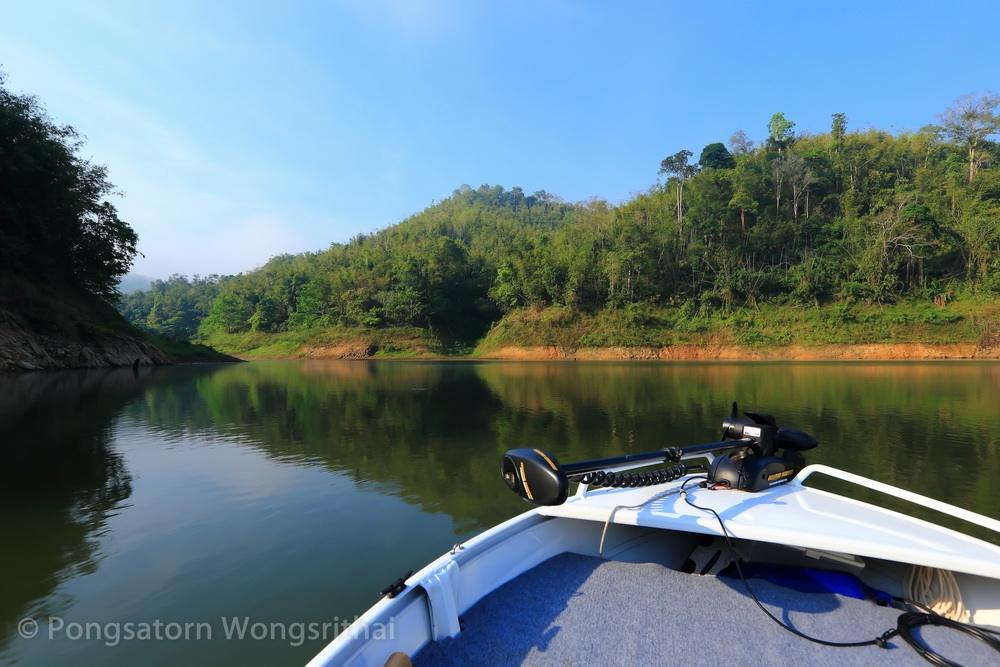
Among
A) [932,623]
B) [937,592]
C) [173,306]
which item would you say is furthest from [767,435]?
[173,306]

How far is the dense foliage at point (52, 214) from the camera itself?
26.5 m

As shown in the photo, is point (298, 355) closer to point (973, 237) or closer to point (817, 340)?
point (817, 340)

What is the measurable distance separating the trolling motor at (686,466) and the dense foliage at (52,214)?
34.9 m

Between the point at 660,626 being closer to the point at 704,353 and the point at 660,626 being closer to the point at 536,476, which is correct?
the point at 536,476

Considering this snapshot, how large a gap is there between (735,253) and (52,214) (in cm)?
5645

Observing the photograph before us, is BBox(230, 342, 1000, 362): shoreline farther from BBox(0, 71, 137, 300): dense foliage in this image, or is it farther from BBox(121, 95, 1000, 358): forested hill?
BBox(0, 71, 137, 300): dense foliage

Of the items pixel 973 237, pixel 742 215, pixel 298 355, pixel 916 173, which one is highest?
pixel 916 173

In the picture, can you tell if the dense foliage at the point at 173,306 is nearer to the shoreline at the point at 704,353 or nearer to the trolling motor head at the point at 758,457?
the shoreline at the point at 704,353

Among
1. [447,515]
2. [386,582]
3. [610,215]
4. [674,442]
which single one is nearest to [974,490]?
[674,442]

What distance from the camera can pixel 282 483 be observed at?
6.75m

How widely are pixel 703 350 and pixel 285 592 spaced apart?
1762 inches

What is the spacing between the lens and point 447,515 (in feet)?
18.0

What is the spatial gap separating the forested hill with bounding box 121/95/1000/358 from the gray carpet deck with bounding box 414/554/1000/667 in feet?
152

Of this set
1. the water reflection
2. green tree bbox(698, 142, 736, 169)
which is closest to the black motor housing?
the water reflection
